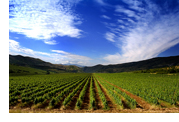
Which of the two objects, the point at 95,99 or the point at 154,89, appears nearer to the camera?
the point at 95,99

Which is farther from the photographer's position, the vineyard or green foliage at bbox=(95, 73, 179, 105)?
green foliage at bbox=(95, 73, 179, 105)

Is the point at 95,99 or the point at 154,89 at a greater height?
the point at 95,99

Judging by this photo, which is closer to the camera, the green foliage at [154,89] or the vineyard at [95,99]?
the vineyard at [95,99]
